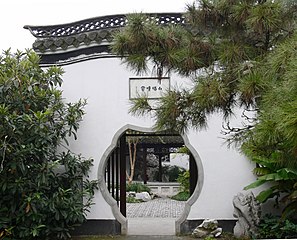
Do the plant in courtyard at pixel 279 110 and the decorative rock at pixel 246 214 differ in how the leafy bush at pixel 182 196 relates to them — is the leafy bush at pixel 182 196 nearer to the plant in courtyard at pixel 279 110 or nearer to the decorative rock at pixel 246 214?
the decorative rock at pixel 246 214

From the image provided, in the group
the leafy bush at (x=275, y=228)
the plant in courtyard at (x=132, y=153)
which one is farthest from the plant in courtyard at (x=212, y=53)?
the plant in courtyard at (x=132, y=153)

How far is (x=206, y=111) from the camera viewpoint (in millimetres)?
3256

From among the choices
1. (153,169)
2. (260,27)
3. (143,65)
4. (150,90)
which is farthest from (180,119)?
(153,169)

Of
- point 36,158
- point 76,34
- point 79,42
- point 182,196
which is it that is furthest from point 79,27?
point 182,196

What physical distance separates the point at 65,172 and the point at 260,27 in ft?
14.4

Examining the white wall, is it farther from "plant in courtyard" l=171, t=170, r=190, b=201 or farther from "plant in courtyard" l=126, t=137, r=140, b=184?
"plant in courtyard" l=126, t=137, r=140, b=184

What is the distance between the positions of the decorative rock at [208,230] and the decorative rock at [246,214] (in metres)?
0.27

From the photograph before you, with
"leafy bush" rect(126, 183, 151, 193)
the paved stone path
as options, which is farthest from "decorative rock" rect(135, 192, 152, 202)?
"leafy bush" rect(126, 183, 151, 193)

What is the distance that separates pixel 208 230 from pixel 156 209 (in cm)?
477

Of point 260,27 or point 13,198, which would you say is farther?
point 13,198

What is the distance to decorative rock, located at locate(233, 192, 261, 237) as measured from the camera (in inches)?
251

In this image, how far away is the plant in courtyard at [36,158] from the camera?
19.0 ft

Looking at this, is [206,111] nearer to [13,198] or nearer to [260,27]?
[260,27]

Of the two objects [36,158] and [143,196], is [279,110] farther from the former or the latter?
[143,196]
